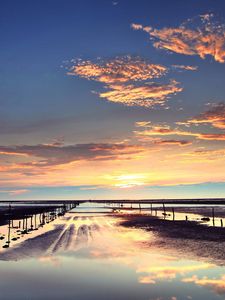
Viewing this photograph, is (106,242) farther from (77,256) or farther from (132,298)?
(132,298)

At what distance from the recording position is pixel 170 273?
2436 centimetres

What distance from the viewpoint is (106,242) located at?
42438 millimetres

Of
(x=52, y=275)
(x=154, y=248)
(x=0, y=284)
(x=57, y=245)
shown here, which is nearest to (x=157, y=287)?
(x=52, y=275)

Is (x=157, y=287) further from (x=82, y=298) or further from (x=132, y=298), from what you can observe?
(x=82, y=298)

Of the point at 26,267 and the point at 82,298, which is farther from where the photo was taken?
the point at 26,267

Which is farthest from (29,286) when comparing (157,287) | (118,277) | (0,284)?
(157,287)

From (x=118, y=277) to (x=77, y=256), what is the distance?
8869 millimetres

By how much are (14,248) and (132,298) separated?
71.7 feet

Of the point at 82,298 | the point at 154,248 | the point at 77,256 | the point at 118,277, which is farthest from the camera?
the point at 154,248

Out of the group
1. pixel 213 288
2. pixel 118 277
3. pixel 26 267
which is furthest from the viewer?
pixel 26 267

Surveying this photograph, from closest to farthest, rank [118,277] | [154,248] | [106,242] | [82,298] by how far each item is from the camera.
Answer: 1. [82,298]
2. [118,277]
3. [154,248]
4. [106,242]

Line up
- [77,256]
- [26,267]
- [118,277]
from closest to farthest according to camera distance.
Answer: [118,277]
[26,267]
[77,256]

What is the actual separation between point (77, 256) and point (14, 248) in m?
9.11

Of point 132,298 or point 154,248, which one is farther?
point 154,248
